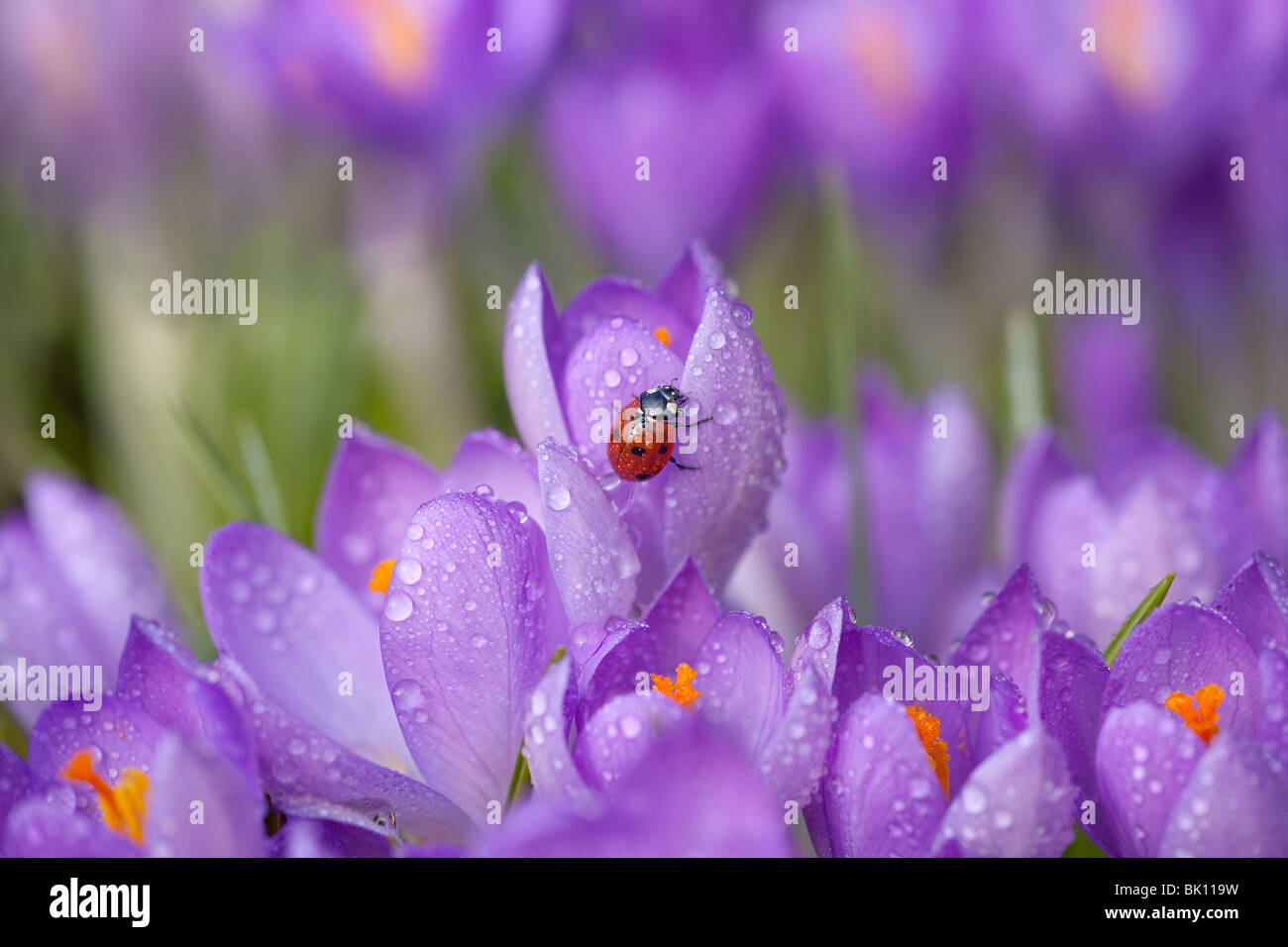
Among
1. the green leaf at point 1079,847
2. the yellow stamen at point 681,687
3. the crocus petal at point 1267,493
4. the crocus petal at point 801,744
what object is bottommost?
the green leaf at point 1079,847

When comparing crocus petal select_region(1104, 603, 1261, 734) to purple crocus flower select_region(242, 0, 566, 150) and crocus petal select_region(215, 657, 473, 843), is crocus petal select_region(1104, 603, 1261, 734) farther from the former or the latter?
purple crocus flower select_region(242, 0, 566, 150)

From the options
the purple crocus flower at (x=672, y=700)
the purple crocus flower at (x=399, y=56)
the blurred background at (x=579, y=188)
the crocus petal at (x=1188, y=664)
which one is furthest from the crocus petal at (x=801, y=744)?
the purple crocus flower at (x=399, y=56)

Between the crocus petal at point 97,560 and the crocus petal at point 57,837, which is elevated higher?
the crocus petal at point 97,560

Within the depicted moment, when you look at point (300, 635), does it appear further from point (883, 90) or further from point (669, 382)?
point (883, 90)

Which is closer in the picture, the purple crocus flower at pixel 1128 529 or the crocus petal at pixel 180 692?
the crocus petal at pixel 180 692

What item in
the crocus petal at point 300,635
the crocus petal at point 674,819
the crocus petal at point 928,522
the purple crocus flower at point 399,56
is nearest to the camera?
the crocus petal at point 674,819

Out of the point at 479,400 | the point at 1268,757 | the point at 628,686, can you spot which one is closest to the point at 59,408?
the point at 479,400

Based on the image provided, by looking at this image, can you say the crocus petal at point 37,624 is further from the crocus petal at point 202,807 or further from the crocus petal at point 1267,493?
the crocus petal at point 1267,493
